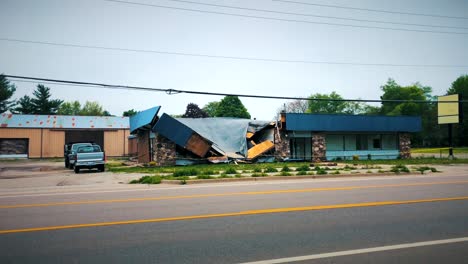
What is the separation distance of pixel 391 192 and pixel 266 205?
15.3ft

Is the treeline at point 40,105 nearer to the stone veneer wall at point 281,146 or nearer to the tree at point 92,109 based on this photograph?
the tree at point 92,109

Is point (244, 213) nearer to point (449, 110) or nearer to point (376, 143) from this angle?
point (376, 143)

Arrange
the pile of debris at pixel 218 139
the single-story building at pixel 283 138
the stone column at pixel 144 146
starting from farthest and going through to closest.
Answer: the stone column at pixel 144 146 → the single-story building at pixel 283 138 → the pile of debris at pixel 218 139

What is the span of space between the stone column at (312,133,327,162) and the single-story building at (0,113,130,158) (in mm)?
31190

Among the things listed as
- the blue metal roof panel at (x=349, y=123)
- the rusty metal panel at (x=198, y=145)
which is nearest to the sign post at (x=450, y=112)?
the blue metal roof panel at (x=349, y=123)

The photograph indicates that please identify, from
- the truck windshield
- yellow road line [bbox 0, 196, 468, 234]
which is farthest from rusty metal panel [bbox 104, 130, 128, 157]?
yellow road line [bbox 0, 196, 468, 234]

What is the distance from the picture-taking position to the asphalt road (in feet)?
15.1

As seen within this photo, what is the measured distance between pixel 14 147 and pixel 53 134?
5.30 meters

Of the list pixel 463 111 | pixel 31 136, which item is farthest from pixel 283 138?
pixel 463 111

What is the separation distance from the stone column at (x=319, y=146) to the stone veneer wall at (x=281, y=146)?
9.47 ft

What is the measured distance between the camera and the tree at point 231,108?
268 ft

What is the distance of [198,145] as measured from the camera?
26.8m

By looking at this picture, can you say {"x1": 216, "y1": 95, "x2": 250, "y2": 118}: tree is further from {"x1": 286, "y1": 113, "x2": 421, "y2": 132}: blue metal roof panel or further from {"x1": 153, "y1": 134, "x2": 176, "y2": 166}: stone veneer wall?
{"x1": 153, "y1": 134, "x2": 176, "y2": 166}: stone veneer wall

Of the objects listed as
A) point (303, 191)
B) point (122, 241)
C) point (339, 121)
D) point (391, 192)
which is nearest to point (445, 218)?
point (391, 192)
